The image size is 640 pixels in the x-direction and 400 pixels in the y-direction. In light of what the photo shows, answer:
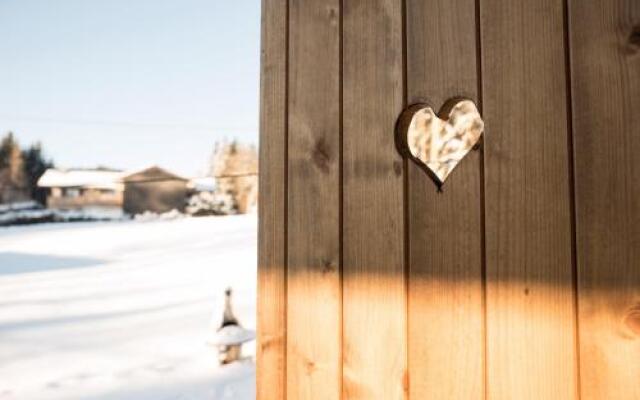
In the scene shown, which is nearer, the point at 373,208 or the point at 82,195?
the point at 373,208

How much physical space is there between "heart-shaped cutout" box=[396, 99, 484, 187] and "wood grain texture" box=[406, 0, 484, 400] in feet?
0.07

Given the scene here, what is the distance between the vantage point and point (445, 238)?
2.68ft

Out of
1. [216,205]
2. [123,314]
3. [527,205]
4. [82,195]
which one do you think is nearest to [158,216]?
[216,205]

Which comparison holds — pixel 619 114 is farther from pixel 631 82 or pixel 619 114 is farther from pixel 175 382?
pixel 175 382

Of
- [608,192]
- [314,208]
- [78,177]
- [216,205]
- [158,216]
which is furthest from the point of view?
[78,177]

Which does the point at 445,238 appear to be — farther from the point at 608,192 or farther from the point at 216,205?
the point at 216,205

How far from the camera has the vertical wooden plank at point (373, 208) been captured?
0.88 m

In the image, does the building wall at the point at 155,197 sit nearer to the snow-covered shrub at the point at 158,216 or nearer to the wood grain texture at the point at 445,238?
the snow-covered shrub at the point at 158,216

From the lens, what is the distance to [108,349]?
499 centimetres

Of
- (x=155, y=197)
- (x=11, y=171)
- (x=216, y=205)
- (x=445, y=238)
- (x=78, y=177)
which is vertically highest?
(x=11, y=171)

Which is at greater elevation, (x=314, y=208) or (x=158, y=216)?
(x=158, y=216)

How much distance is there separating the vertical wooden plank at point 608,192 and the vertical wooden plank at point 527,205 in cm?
2

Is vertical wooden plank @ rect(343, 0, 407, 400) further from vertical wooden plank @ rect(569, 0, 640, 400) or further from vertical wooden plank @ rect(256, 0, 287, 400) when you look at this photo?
vertical wooden plank @ rect(569, 0, 640, 400)

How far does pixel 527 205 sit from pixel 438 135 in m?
0.39
